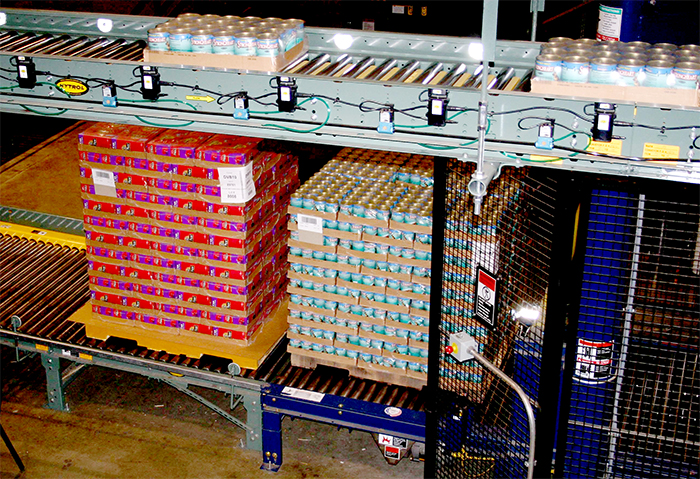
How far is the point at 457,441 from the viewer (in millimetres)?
6055

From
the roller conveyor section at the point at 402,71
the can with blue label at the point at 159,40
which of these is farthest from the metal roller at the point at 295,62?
the can with blue label at the point at 159,40

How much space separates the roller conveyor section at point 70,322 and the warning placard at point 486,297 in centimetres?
177

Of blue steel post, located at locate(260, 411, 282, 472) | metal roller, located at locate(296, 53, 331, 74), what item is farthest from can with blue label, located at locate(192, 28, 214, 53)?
blue steel post, located at locate(260, 411, 282, 472)

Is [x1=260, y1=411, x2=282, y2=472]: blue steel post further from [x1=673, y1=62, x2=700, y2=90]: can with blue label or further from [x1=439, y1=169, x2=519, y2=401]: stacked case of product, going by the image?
[x1=673, y1=62, x2=700, y2=90]: can with blue label

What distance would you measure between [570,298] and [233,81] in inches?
91.3

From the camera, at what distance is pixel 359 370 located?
7.34 meters

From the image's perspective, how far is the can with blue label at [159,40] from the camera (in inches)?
219

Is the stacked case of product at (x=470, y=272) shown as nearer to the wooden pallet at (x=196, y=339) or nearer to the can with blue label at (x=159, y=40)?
the wooden pallet at (x=196, y=339)

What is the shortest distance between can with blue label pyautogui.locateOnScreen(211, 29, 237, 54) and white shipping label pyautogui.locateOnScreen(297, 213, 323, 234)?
6.13ft

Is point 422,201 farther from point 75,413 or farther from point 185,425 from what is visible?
point 75,413

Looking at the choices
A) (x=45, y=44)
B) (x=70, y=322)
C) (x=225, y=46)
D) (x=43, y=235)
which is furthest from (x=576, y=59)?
(x=43, y=235)

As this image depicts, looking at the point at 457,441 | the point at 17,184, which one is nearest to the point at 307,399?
the point at 457,441

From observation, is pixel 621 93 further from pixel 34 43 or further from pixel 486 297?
pixel 34 43

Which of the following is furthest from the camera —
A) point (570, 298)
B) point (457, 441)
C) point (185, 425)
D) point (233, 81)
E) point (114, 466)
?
point (185, 425)
